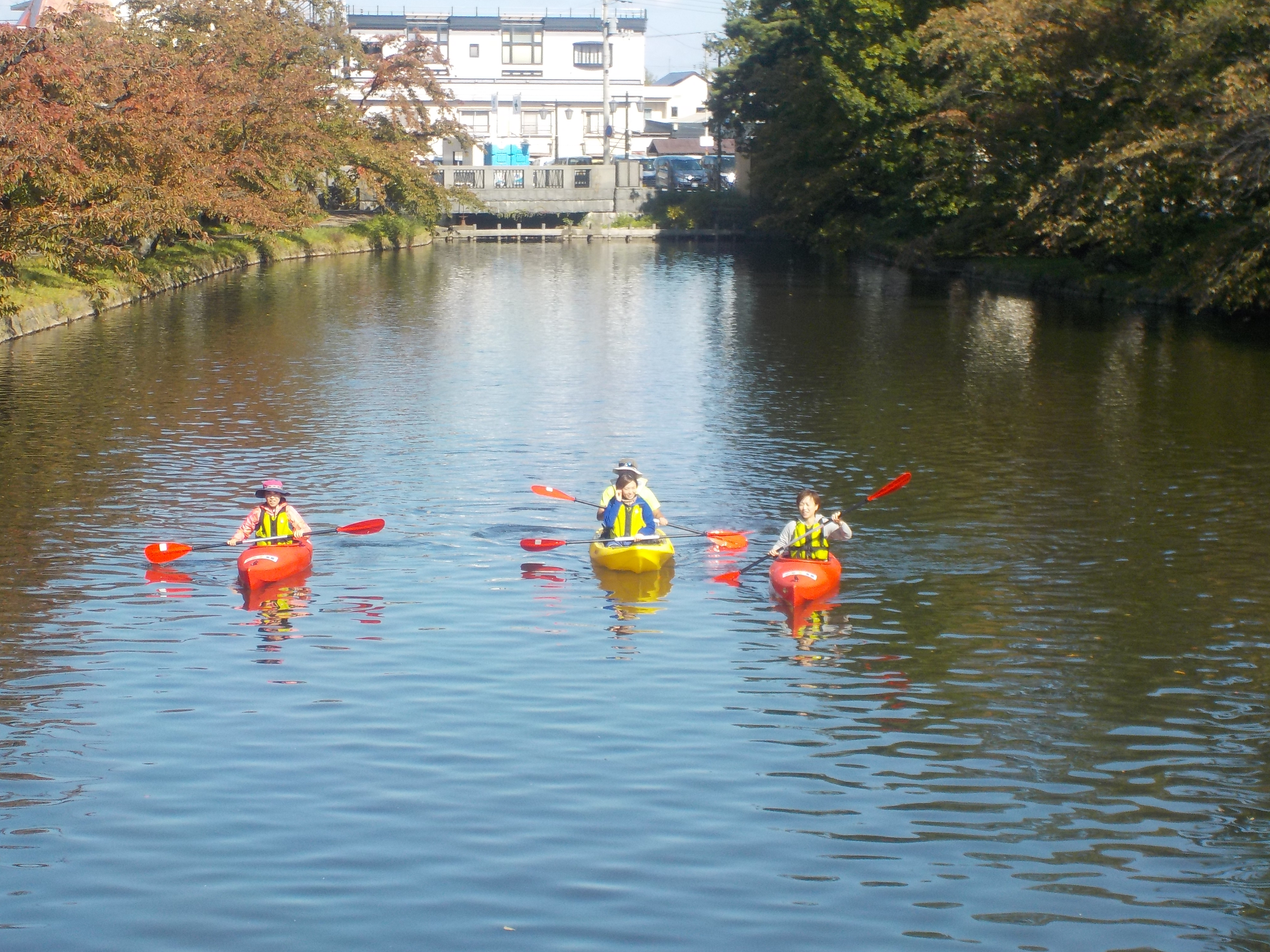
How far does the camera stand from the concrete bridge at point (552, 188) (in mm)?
85562

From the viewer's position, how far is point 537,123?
376ft

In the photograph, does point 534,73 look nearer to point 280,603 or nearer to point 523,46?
point 523,46

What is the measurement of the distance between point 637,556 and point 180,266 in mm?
38526

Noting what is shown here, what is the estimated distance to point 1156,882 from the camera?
9.25 metres

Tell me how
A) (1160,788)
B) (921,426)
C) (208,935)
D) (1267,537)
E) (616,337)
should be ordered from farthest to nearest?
(616,337) → (921,426) → (1267,537) → (1160,788) → (208,935)

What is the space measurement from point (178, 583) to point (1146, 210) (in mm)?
31507

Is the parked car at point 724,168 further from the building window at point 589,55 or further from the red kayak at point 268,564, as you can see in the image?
the red kayak at point 268,564

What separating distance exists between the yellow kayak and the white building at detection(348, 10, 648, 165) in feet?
312

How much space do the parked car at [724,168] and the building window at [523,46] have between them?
16553 millimetres

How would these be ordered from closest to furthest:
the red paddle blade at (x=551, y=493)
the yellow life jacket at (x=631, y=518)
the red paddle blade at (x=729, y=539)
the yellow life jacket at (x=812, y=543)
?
the yellow life jacket at (x=812, y=543), the yellow life jacket at (x=631, y=518), the red paddle blade at (x=729, y=539), the red paddle blade at (x=551, y=493)

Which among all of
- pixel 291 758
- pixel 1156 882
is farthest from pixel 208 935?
pixel 1156 882

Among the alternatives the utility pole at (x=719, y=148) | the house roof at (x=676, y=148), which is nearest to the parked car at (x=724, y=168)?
the utility pole at (x=719, y=148)

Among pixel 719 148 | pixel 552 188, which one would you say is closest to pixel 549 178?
pixel 552 188

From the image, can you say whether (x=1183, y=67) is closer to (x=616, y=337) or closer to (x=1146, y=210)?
(x=1146, y=210)
